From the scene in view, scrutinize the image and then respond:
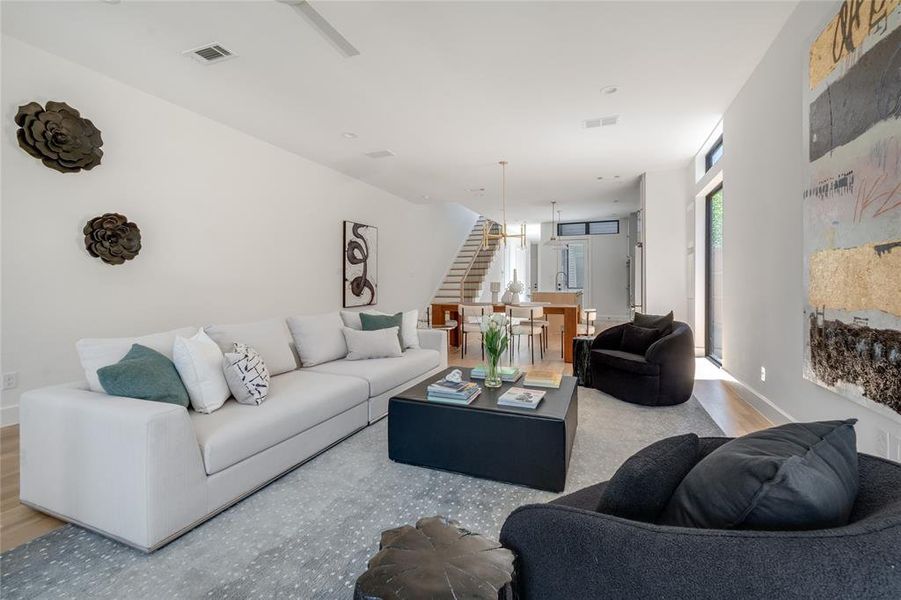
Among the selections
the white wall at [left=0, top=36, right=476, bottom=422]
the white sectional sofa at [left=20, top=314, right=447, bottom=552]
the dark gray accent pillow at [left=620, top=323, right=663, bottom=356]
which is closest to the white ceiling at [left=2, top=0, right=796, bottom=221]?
the white wall at [left=0, top=36, right=476, bottom=422]

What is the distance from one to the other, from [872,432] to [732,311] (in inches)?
97.2

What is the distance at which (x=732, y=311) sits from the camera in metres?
4.35

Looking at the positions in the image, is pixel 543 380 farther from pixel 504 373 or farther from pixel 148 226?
pixel 148 226

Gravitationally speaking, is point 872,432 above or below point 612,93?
below

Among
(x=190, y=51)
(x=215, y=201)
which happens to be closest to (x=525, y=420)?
(x=190, y=51)

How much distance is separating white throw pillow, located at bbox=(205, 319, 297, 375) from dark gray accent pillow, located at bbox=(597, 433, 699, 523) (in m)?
2.60

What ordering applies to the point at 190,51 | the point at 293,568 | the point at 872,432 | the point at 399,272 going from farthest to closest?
the point at 399,272
the point at 190,51
the point at 872,432
the point at 293,568

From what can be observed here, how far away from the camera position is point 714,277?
5645 millimetres

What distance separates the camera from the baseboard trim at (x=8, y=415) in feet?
10.2

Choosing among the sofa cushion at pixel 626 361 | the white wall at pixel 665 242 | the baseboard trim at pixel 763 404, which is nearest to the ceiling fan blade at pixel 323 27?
the sofa cushion at pixel 626 361

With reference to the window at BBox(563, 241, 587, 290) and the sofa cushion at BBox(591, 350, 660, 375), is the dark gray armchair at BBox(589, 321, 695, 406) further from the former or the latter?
the window at BBox(563, 241, 587, 290)

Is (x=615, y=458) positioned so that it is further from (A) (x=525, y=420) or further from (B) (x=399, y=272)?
(B) (x=399, y=272)

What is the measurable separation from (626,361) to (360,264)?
4.53m

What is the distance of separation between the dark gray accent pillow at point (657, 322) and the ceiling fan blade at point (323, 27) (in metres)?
3.64
